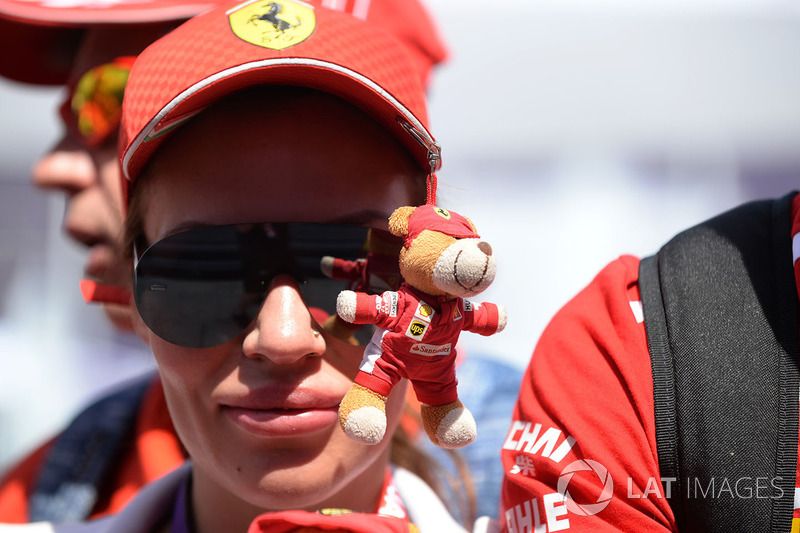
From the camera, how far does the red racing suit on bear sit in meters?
0.86

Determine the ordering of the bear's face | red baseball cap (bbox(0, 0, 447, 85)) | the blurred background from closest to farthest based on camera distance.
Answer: the bear's face → red baseball cap (bbox(0, 0, 447, 85)) → the blurred background

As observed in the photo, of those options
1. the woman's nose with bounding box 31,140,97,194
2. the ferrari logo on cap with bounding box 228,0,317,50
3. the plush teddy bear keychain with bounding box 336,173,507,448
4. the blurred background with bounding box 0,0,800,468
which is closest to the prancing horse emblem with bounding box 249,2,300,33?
the ferrari logo on cap with bounding box 228,0,317,50

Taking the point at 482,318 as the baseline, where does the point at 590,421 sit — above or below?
below

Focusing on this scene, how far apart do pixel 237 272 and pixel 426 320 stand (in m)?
0.36

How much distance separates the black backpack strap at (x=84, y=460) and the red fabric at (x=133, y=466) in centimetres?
3

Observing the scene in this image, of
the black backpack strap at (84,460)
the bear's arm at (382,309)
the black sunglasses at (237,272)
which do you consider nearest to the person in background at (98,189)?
Answer: the black backpack strap at (84,460)

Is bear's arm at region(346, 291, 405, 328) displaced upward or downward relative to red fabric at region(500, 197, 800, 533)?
upward

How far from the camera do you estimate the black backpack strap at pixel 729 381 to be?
0.91 metres

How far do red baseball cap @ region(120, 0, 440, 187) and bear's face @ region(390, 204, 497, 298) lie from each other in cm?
23

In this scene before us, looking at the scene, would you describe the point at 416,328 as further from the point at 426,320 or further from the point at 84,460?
the point at 84,460

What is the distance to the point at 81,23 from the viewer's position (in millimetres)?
1857

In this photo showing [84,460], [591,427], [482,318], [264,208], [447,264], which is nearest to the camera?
[447,264]

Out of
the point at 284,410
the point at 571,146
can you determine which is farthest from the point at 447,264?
the point at 571,146

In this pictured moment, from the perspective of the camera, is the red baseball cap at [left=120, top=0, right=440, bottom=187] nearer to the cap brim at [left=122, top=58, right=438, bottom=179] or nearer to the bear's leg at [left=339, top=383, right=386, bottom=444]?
the cap brim at [left=122, top=58, right=438, bottom=179]
